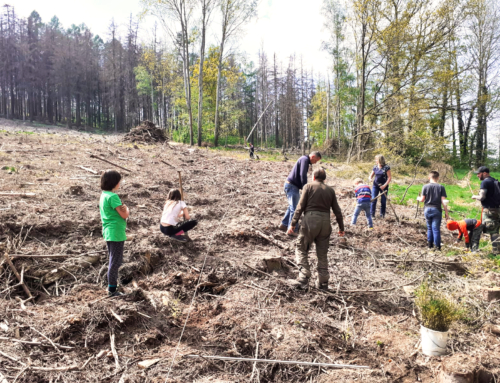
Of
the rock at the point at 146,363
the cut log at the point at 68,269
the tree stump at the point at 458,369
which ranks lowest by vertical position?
the rock at the point at 146,363

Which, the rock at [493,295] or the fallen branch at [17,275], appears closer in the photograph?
the fallen branch at [17,275]

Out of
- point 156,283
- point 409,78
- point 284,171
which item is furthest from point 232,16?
point 156,283

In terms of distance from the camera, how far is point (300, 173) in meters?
6.37

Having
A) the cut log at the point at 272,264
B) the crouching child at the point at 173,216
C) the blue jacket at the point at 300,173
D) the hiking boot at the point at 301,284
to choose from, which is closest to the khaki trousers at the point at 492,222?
the blue jacket at the point at 300,173

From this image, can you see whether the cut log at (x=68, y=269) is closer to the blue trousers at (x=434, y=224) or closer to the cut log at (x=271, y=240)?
the cut log at (x=271, y=240)

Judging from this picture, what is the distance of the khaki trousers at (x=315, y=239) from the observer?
445 cm

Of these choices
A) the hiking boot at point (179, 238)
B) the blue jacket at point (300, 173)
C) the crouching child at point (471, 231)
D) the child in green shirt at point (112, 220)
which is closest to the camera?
the child in green shirt at point (112, 220)

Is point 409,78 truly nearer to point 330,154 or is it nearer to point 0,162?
point 330,154

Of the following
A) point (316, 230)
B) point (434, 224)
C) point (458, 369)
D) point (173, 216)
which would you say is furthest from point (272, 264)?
point (434, 224)

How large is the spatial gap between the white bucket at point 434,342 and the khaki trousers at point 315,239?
4.94 feet

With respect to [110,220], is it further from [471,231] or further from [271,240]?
[471,231]

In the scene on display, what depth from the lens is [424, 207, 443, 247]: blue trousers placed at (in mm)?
6500

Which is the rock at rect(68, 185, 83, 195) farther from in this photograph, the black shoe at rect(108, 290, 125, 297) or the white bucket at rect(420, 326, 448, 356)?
the white bucket at rect(420, 326, 448, 356)

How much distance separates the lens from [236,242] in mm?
6254
